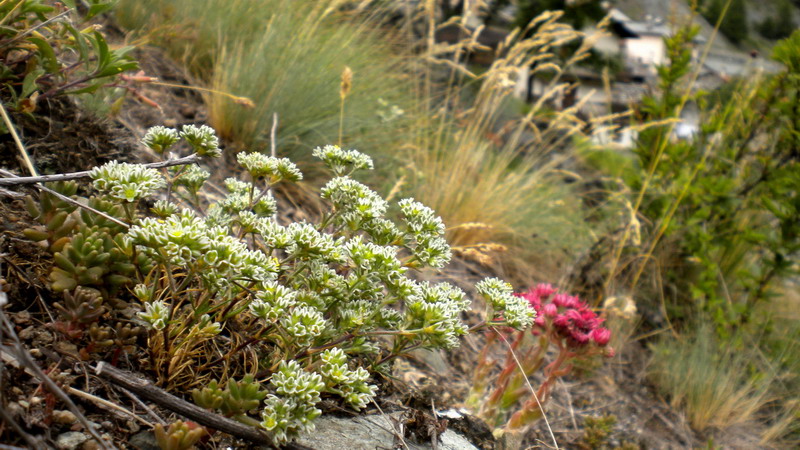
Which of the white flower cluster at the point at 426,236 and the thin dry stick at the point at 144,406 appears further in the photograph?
Answer: the white flower cluster at the point at 426,236

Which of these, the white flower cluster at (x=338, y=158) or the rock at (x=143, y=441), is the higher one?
the white flower cluster at (x=338, y=158)

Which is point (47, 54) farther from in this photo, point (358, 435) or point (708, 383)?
point (708, 383)

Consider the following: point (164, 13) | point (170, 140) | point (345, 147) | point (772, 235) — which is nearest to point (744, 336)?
point (772, 235)

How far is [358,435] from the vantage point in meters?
1.58

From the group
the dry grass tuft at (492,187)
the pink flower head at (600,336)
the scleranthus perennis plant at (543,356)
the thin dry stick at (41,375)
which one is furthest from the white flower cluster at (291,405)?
the dry grass tuft at (492,187)

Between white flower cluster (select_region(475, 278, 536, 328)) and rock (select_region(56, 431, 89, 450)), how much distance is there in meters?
1.01

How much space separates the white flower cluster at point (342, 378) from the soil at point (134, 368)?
0.88 feet

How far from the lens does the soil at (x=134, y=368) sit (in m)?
1.25

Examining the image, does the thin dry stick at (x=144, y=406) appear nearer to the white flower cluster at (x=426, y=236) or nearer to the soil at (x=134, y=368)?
the soil at (x=134, y=368)

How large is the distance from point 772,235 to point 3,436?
4186mm

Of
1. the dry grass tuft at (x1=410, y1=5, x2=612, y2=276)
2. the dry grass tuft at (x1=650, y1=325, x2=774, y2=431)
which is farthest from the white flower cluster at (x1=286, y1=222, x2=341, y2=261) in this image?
the dry grass tuft at (x1=650, y1=325, x2=774, y2=431)

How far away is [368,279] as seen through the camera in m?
1.50

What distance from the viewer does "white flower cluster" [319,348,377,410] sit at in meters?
1.33

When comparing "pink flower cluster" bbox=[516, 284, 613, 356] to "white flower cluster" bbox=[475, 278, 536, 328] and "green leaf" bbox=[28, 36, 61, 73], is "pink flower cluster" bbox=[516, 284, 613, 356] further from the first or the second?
"green leaf" bbox=[28, 36, 61, 73]
